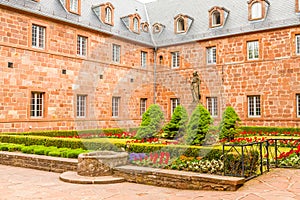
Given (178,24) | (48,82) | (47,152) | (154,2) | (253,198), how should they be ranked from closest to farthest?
(253,198), (47,152), (48,82), (178,24), (154,2)

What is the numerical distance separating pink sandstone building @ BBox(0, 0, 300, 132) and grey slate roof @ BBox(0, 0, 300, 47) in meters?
0.08

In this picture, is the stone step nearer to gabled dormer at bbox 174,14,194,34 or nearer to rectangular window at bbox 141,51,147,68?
rectangular window at bbox 141,51,147,68

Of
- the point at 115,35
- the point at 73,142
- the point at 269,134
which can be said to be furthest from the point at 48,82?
the point at 269,134

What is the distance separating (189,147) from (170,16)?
19868 millimetres

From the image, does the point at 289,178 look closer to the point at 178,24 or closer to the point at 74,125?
the point at 74,125

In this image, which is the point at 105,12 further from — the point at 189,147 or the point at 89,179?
the point at 89,179

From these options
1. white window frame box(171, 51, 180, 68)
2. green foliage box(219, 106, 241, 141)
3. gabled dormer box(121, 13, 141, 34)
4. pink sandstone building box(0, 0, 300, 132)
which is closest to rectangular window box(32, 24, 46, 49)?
pink sandstone building box(0, 0, 300, 132)

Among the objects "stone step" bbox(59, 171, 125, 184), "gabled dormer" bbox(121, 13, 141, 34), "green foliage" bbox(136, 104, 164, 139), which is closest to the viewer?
"stone step" bbox(59, 171, 125, 184)

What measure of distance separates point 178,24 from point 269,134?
440 inches

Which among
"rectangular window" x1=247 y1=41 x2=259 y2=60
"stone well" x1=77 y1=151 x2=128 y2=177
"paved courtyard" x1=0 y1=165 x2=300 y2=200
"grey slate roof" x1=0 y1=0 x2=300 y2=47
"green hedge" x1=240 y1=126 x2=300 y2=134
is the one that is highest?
"grey slate roof" x1=0 y1=0 x2=300 y2=47

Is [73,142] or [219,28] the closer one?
[73,142]

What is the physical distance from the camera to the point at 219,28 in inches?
918

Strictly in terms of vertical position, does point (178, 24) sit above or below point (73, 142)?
above

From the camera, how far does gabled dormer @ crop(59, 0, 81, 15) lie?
20188mm
